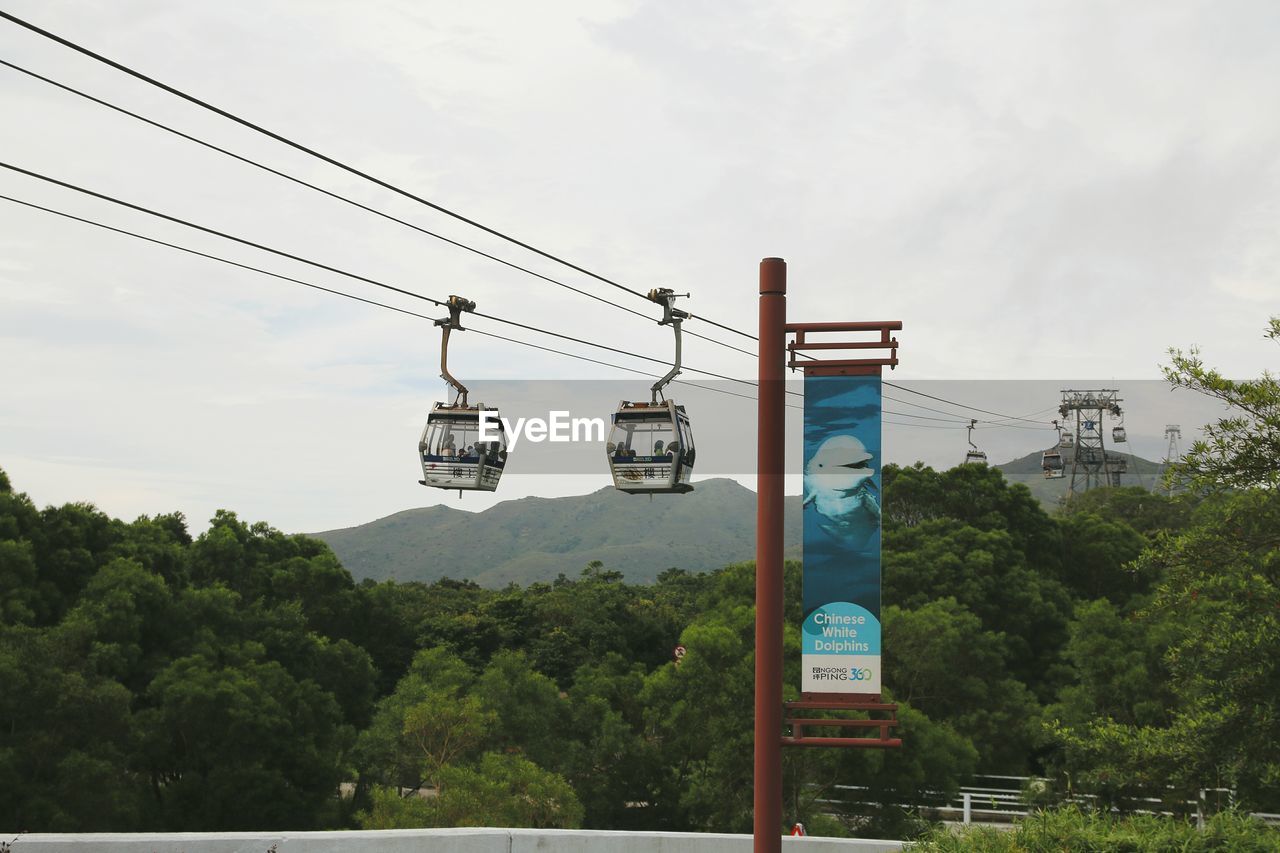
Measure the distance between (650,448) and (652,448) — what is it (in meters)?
0.02

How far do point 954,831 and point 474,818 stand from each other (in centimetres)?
1406

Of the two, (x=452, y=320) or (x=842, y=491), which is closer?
(x=842, y=491)

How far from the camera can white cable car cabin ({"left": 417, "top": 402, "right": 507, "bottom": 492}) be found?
13.4 meters

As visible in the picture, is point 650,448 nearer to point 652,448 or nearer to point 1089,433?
point 652,448

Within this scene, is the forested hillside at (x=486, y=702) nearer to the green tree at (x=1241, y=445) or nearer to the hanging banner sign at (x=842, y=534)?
the green tree at (x=1241, y=445)

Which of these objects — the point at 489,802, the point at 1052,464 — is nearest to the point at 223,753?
the point at 489,802

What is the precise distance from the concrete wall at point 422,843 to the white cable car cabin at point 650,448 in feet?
12.4

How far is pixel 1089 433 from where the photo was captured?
69.7 m

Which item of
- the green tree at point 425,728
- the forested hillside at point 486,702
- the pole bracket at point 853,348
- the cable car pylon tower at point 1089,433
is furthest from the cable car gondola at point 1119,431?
the pole bracket at point 853,348

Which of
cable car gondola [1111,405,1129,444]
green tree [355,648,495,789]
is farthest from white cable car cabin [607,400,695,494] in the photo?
cable car gondola [1111,405,1129,444]

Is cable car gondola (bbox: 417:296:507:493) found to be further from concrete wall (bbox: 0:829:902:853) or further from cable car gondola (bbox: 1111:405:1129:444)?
cable car gondola (bbox: 1111:405:1129:444)

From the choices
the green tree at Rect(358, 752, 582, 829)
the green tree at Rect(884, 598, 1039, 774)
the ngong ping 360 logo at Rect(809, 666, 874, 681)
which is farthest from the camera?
the green tree at Rect(884, 598, 1039, 774)

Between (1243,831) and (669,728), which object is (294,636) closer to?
(669,728)

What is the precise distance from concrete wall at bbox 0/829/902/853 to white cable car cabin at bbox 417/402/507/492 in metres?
4.98
